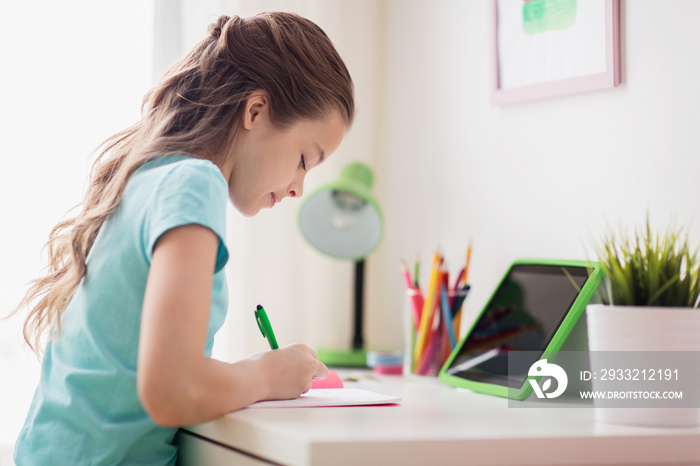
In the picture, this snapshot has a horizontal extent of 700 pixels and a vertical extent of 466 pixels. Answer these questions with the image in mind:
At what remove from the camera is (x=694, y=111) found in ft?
3.61

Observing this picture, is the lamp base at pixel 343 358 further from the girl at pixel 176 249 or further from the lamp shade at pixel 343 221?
the girl at pixel 176 249

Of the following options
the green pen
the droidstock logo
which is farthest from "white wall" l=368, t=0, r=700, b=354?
the green pen

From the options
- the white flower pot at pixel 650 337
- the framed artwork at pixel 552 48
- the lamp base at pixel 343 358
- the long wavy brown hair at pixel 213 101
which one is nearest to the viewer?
the white flower pot at pixel 650 337

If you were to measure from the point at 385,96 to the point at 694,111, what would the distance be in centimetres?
94

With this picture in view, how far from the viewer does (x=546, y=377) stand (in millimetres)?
1085

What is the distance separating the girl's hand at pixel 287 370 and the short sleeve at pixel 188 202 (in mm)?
149

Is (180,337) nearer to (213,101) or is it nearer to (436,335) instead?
(213,101)

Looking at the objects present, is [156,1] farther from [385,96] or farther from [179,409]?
[179,409]

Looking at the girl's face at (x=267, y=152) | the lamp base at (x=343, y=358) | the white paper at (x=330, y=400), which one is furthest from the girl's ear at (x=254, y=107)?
the lamp base at (x=343, y=358)

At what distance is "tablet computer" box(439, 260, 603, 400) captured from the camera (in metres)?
1.10

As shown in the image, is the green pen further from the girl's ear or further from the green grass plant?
the green grass plant

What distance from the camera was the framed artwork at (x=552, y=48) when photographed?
124 cm

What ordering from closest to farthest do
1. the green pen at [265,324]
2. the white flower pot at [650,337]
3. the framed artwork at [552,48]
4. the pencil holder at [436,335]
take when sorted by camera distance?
1. the white flower pot at [650,337]
2. the green pen at [265,324]
3. the framed artwork at [552,48]
4. the pencil holder at [436,335]

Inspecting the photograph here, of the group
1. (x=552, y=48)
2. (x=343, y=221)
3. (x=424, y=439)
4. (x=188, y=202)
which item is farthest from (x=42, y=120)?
(x=424, y=439)
